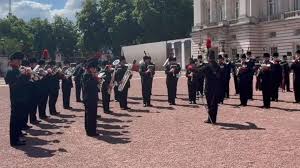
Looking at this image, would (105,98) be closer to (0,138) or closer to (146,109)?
(146,109)

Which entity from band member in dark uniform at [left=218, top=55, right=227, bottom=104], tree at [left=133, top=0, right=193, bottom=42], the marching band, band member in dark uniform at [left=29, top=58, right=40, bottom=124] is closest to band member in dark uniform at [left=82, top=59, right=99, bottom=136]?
the marching band

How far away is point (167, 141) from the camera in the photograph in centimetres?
1001

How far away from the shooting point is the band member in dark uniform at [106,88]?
1576 cm

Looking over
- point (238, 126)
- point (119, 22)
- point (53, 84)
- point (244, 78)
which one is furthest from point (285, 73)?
point (119, 22)

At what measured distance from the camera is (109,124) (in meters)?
13.1

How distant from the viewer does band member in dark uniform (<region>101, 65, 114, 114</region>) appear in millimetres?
15761

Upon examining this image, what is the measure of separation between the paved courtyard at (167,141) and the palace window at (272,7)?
40.5m

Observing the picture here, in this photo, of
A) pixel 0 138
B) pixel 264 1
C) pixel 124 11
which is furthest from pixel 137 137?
pixel 124 11

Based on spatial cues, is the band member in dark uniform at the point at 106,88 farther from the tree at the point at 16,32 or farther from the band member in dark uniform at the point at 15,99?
the tree at the point at 16,32

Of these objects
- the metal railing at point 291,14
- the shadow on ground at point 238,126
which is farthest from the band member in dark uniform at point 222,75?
the metal railing at point 291,14

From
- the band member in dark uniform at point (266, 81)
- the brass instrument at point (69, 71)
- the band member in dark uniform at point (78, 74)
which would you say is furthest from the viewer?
the band member in dark uniform at point (78, 74)

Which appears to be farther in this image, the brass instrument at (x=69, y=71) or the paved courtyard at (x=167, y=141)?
the brass instrument at (x=69, y=71)

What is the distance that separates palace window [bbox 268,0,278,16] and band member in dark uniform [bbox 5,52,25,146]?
47071 millimetres

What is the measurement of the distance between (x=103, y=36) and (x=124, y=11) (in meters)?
7.00
